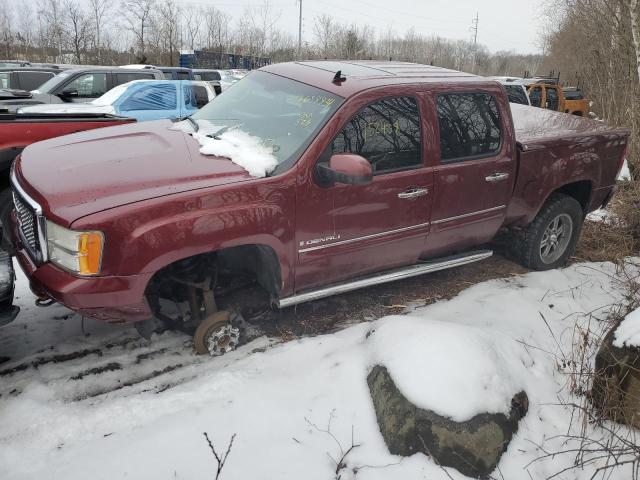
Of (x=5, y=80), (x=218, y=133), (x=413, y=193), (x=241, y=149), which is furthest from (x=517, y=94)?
(x=5, y=80)

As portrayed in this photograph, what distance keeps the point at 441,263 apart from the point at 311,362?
Answer: 1.53 meters

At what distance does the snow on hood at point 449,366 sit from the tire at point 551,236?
2.06 m

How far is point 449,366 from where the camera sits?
2.79m

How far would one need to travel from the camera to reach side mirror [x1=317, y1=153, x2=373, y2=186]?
3.07 m

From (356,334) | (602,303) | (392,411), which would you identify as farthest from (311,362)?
(602,303)

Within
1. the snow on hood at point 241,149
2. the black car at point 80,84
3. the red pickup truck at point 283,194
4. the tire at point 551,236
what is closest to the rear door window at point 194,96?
the black car at point 80,84

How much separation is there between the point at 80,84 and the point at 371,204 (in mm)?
10269

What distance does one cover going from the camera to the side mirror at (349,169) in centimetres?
307

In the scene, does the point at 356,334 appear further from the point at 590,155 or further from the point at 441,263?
the point at 590,155

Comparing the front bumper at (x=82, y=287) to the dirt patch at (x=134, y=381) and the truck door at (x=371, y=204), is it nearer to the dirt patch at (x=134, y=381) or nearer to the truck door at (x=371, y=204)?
the dirt patch at (x=134, y=381)

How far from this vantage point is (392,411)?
269 centimetres

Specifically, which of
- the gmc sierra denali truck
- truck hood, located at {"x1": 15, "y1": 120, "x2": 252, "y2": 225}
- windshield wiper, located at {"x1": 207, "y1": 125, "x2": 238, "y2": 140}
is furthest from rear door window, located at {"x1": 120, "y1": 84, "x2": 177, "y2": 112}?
windshield wiper, located at {"x1": 207, "y1": 125, "x2": 238, "y2": 140}

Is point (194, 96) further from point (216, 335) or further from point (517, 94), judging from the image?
point (517, 94)

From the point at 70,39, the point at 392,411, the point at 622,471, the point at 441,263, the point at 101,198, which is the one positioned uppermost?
the point at 70,39
